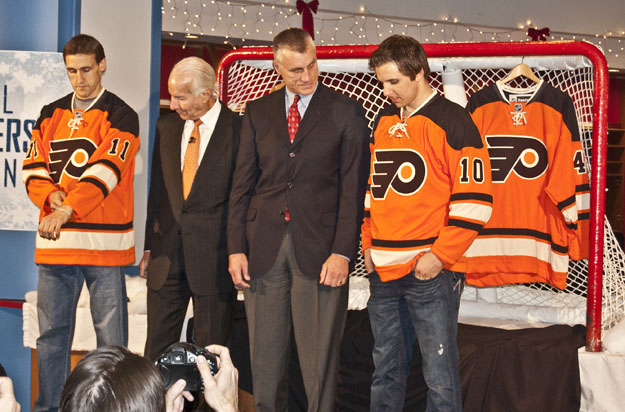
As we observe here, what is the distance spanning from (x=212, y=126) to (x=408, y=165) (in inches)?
34.1

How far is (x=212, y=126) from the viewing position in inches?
115

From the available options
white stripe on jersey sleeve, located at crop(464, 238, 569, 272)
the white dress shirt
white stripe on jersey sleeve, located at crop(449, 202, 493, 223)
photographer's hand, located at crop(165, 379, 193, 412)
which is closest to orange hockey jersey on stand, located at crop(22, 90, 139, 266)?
the white dress shirt

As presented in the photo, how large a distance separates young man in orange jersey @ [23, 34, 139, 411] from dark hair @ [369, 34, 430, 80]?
1.24 m

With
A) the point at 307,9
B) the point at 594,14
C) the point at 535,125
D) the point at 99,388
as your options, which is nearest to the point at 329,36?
the point at 307,9

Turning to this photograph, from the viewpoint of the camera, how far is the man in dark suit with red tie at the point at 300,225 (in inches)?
104

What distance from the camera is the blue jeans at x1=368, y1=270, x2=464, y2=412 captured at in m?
2.51

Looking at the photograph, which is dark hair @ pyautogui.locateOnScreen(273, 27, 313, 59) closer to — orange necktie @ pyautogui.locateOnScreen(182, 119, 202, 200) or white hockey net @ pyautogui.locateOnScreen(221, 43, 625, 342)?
orange necktie @ pyautogui.locateOnScreen(182, 119, 202, 200)

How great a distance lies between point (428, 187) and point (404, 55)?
19.2 inches

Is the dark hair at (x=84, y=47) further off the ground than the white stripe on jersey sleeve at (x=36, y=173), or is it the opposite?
the dark hair at (x=84, y=47)

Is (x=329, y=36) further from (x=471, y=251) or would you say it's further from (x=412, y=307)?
(x=412, y=307)

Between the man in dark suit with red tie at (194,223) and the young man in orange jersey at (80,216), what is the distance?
286 millimetres

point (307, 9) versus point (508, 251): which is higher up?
point (307, 9)

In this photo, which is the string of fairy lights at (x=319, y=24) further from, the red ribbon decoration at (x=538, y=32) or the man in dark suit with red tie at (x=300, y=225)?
the man in dark suit with red tie at (x=300, y=225)

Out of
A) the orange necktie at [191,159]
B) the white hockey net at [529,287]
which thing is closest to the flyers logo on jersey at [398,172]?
the orange necktie at [191,159]
